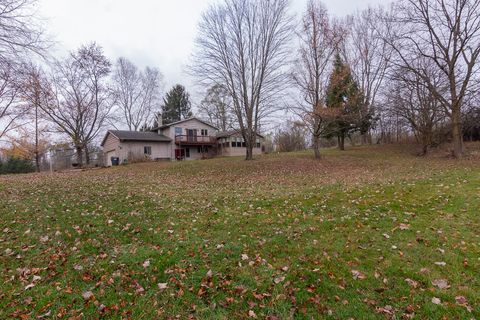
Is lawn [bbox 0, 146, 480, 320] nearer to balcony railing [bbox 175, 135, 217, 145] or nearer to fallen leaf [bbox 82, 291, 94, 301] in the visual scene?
fallen leaf [bbox 82, 291, 94, 301]

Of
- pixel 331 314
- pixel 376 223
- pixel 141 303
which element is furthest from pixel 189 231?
pixel 376 223

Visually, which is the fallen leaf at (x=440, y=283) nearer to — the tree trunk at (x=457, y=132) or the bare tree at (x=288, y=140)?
the tree trunk at (x=457, y=132)

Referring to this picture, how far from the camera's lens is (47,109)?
2664cm

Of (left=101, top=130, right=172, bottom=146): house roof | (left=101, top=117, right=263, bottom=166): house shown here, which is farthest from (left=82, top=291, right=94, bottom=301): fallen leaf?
(left=101, top=130, right=172, bottom=146): house roof

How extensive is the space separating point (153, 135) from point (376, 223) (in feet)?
103

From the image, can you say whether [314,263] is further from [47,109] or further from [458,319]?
[47,109]

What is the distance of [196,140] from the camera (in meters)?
34.1

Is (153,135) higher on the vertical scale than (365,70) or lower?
lower

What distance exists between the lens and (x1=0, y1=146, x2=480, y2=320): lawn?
3100mm

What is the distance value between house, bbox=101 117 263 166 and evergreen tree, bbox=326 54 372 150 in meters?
13.1

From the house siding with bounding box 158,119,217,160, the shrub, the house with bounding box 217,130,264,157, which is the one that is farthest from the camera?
the shrub

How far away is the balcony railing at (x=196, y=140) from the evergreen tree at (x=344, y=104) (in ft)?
55.0

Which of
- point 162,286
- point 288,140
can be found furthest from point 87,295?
point 288,140

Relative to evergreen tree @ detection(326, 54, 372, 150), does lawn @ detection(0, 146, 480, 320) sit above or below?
below
